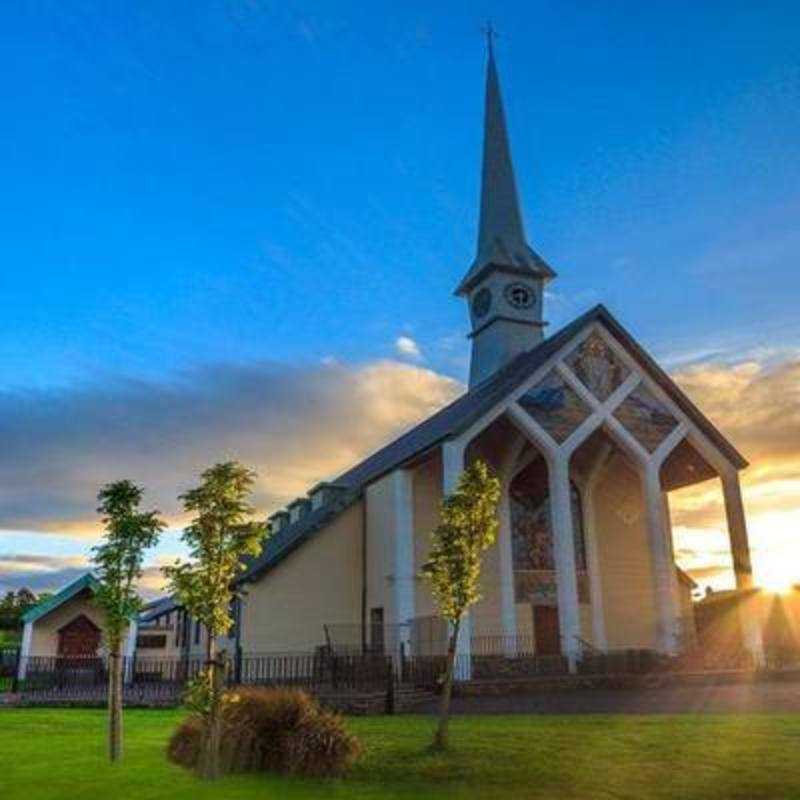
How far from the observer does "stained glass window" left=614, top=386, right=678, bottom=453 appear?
101 ft

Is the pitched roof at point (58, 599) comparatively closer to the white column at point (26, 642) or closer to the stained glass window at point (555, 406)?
the white column at point (26, 642)

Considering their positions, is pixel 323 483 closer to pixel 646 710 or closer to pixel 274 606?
pixel 274 606

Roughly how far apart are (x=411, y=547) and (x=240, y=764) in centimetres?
1863

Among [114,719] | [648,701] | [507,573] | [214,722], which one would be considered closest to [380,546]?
[507,573]

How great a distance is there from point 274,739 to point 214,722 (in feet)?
3.05

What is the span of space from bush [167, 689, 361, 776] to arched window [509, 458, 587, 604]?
2188cm

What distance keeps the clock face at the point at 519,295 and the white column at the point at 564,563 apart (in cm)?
1156

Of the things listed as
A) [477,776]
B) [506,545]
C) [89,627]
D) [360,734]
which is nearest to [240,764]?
[477,776]

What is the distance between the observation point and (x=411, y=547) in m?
27.9

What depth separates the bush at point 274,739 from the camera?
30.5 ft

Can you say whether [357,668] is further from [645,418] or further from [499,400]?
[645,418]

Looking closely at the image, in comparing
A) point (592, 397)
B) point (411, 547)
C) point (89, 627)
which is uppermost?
point (592, 397)

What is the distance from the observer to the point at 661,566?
1149 inches

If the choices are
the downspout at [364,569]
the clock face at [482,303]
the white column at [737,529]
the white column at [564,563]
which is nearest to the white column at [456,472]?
the white column at [564,563]
